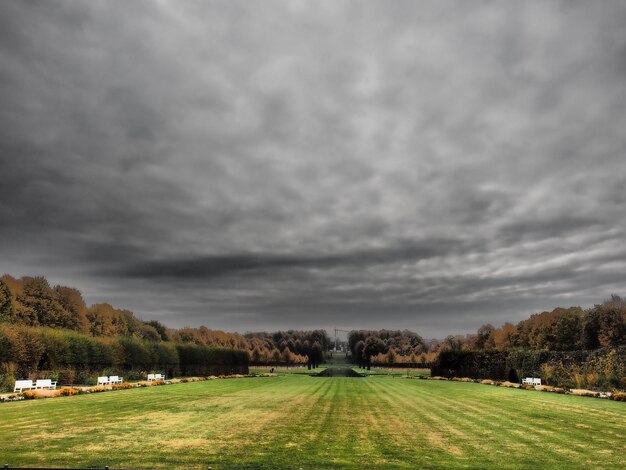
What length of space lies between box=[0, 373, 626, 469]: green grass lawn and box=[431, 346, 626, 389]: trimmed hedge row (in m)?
17.8

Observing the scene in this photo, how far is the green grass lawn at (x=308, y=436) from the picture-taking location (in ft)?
41.8

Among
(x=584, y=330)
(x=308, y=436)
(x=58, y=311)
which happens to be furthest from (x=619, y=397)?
(x=58, y=311)

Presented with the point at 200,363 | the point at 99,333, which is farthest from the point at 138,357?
the point at 99,333

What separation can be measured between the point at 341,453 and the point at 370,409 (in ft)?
41.8

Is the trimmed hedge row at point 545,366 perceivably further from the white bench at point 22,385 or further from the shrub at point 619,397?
the white bench at point 22,385

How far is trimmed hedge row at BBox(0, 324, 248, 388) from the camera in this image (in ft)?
137

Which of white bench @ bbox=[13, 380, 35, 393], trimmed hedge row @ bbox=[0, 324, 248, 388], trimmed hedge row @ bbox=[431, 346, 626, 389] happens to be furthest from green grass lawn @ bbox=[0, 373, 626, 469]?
trimmed hedge row @ bbox=[431, 346, 626, 389]

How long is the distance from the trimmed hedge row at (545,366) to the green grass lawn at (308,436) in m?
17.8

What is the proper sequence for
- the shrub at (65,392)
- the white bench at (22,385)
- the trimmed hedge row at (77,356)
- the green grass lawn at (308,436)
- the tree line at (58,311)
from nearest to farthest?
1. the green grass lawn at (308,436)
2. the shrub at (65,392)
3. the white bench at (22,385)
4. the trimmed hedge row at (77,356)
5. the tree line at (58,311)

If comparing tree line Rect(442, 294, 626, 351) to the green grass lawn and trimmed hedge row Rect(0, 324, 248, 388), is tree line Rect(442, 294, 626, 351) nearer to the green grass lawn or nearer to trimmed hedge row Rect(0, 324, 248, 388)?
trimmed hedge row Rect(0, 324, 248, 388)

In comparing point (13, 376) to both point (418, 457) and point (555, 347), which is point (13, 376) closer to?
point (418, 457)

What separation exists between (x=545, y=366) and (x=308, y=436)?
4525 cm

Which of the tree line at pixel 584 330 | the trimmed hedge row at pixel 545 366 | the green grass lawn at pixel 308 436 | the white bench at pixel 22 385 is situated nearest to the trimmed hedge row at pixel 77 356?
the white bench at pixel 22 385

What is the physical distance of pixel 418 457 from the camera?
13.3 metres
